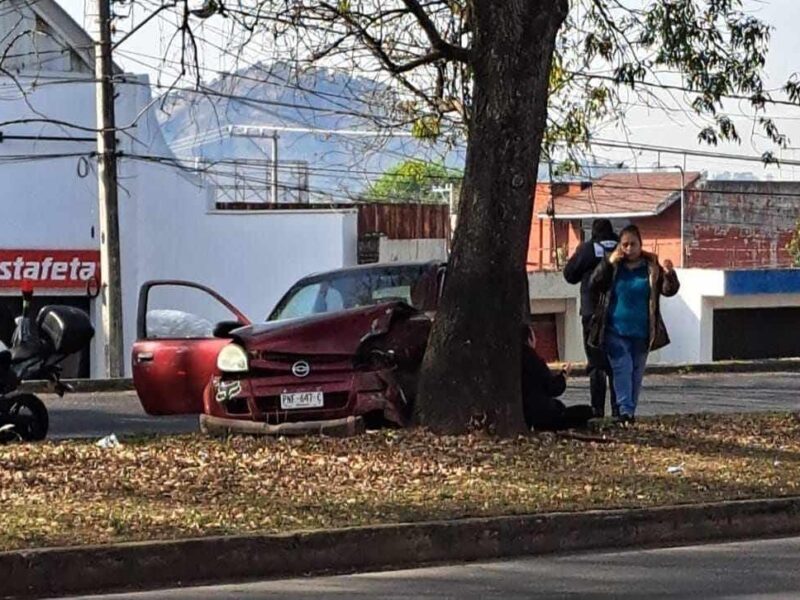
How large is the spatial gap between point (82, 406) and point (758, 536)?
9.05 metres

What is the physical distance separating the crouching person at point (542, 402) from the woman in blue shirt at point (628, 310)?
60cm

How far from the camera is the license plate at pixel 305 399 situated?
10047mm

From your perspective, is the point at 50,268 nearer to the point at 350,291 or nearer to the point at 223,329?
the point at 350,291

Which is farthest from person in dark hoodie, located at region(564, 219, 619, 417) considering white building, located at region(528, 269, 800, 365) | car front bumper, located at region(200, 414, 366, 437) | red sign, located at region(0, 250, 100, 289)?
white building, located at region(528, 269, 800, 365)

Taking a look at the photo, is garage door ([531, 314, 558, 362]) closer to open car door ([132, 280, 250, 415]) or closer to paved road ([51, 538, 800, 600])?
open car door ([132, 280, 250, 415])

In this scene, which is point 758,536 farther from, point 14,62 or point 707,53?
point 14,62

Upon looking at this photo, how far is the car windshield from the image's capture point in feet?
38.6

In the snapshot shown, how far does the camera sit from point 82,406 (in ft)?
50.3

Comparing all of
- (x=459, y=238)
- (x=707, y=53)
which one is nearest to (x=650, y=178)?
(x=707, y=53)

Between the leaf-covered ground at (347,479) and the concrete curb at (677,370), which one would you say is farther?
the concrete curb at (677,370)

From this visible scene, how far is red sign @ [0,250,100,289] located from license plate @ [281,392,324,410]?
54.5ft

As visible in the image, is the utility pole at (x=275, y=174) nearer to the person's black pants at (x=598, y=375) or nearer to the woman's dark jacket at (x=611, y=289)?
the person's black pants at (x=598, y=375)

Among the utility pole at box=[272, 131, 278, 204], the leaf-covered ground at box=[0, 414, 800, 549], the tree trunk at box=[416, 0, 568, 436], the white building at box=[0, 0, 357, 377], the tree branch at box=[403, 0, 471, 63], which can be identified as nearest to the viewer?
the leaf-covered ground at box=[0, 414, 800, 549]

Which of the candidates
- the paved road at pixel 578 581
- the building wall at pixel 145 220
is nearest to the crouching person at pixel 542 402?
the paved road at pixel 578 581
